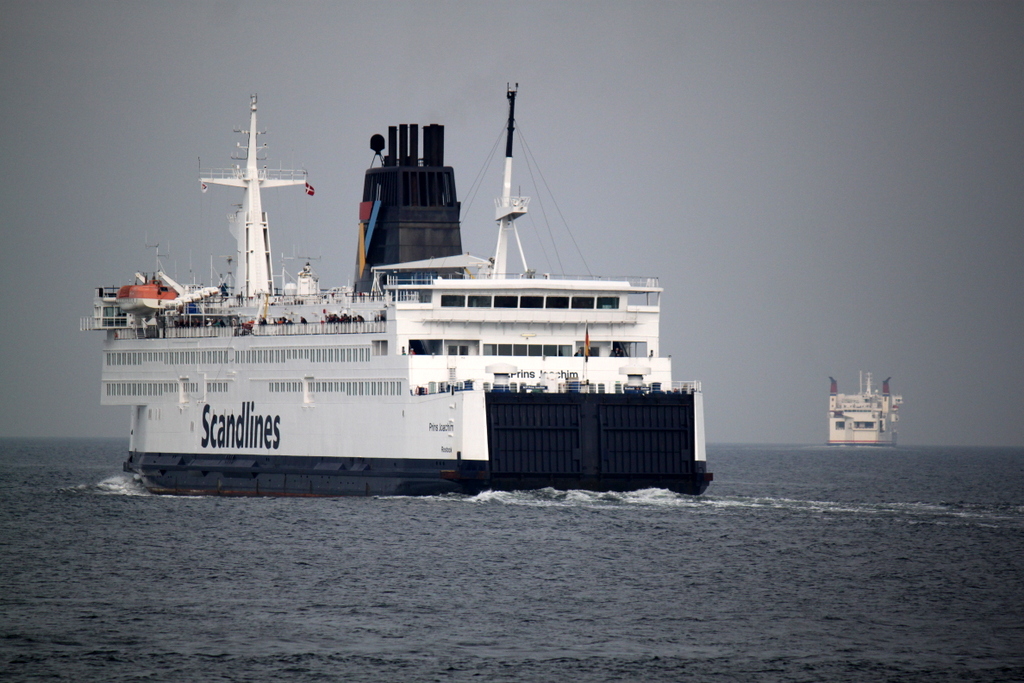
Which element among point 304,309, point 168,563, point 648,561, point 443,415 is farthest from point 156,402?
point 648,561

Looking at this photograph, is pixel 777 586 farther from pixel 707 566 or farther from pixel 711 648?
pixel 711 648

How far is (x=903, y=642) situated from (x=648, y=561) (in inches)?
419

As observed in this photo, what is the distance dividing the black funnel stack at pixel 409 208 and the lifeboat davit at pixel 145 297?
846 cm

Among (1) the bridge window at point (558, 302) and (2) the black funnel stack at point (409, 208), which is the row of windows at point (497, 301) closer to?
(1) the bridge window at point (558, 302)

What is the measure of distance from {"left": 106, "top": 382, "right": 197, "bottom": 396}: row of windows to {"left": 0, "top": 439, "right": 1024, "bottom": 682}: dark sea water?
34.0ft

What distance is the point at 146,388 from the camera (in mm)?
69062

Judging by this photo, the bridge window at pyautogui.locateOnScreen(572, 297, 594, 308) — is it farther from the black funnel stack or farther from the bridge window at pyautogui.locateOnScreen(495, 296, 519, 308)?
the black funnel stack

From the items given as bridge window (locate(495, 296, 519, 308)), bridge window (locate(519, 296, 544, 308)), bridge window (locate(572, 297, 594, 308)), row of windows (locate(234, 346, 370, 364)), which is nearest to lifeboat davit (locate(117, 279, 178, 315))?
row of windows (locate(234, 346, 370, 364))

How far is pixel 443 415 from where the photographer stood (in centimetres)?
5288

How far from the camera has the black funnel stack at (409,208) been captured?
220 feet

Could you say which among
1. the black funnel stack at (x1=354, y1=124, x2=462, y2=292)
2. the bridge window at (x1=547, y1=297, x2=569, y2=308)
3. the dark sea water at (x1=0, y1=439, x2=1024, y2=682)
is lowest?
the dark sea water at (x1=0, y1=439, x2=1024, y2=682)

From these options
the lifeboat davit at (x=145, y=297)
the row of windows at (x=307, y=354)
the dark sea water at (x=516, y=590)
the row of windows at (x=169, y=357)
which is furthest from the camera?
the lifeboat davit at (x=145, y=297)

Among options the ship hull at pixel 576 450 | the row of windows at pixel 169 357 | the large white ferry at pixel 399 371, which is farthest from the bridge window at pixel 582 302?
the row of windows at pixel 169 357

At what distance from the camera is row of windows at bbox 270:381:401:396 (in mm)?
55969
